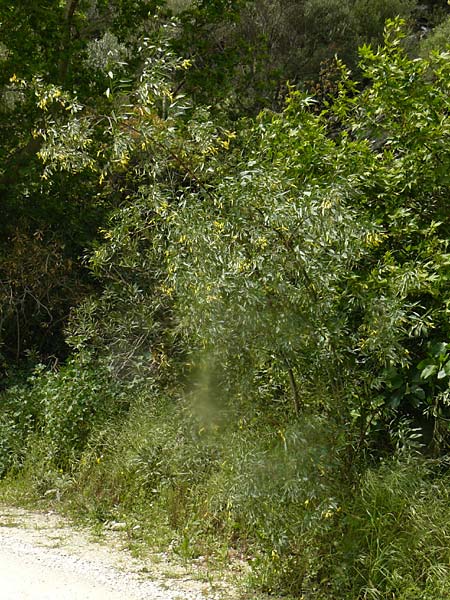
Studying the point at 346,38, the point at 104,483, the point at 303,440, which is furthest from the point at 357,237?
the point at 346,38

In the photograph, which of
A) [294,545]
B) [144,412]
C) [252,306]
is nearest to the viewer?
[252,306]

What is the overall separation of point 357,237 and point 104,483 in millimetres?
3893

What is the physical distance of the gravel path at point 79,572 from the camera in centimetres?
565

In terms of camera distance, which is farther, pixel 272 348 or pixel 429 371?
pixel 429 371

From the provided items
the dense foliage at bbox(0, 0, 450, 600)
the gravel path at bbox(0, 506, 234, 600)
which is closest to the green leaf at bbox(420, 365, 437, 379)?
the dense foliage at bbox(0, 0, 450, 600)

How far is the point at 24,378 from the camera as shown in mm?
10281

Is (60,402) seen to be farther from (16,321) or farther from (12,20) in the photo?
(12,20)

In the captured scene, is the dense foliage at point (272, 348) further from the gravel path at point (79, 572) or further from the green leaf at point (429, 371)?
the gravel path at point (79, 572)

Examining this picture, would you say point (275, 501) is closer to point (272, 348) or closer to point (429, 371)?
point (272, 348)

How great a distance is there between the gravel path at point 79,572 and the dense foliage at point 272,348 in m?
0.44

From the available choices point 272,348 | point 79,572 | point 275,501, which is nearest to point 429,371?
point 272,348

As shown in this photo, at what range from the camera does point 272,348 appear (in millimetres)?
5363

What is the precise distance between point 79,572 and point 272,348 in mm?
2199

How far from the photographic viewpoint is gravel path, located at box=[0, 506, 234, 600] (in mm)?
5648
